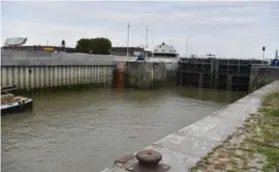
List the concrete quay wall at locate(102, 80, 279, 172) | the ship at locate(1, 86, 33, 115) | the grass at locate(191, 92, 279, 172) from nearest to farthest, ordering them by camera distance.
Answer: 1. the concrete quay wall at locate(102, 80, 279, 172)
2. the grass at locate(191, 92, 279, 172)
3. the ship at locate(1, 86, 33, 115)

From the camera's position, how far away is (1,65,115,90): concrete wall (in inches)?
809

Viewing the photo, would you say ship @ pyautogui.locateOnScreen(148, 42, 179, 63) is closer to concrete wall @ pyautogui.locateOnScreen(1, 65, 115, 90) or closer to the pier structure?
the pier structure

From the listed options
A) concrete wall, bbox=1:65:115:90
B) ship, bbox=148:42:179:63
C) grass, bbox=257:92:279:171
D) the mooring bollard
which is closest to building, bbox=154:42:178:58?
ship, bbox=148:42:179:63

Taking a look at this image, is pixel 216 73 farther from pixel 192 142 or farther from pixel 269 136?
pixel 192 142

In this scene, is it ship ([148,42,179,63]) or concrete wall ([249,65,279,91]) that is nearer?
concrete wall ([249,65,279,91])

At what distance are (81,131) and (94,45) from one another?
44.4m

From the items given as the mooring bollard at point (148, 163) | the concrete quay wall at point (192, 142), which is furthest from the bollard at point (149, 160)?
the concrete quay wall at point (192, 142)

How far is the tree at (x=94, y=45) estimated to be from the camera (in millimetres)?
54750

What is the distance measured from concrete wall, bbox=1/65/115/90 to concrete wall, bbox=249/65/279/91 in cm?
1276

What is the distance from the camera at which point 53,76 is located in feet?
78.1

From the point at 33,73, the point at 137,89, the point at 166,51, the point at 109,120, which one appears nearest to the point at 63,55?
the point at 33,73

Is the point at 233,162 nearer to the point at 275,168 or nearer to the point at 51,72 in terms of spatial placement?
the point at 275,168

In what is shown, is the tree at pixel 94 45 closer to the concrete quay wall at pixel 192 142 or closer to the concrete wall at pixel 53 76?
the concrete wall at pixel 53 76

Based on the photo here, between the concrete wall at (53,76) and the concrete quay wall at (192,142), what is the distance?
51.4ft
